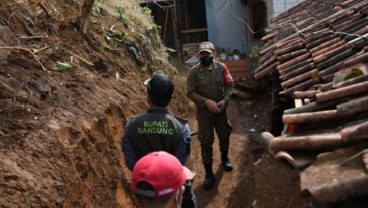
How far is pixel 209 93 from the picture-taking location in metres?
6.15

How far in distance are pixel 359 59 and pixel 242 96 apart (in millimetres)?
9486

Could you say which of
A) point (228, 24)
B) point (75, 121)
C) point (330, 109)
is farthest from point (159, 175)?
point (228, 24)

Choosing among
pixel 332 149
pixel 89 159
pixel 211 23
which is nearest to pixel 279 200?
pixel 332 149

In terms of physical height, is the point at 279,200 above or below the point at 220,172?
above

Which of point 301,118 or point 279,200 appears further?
point 301,118

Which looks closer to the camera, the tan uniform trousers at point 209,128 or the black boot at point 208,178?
the tan uniform trousers at point 209,128

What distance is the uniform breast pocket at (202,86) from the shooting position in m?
6.09

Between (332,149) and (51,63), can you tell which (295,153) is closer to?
(332,149)

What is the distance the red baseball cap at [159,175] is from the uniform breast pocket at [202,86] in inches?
161

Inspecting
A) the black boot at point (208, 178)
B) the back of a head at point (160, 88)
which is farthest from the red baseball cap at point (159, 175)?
the black boot at point (208, 178)

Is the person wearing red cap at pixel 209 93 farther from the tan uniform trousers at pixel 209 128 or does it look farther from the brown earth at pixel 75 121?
the brown earth at pixel 75 121

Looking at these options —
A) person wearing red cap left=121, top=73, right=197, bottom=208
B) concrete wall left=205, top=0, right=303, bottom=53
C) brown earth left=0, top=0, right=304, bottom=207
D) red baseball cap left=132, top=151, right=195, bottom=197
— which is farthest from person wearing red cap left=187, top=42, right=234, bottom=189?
concrete wall left=205, top=0, right=303, bottom=53

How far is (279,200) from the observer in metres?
2.45

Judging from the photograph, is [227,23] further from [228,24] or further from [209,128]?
[209,128]
